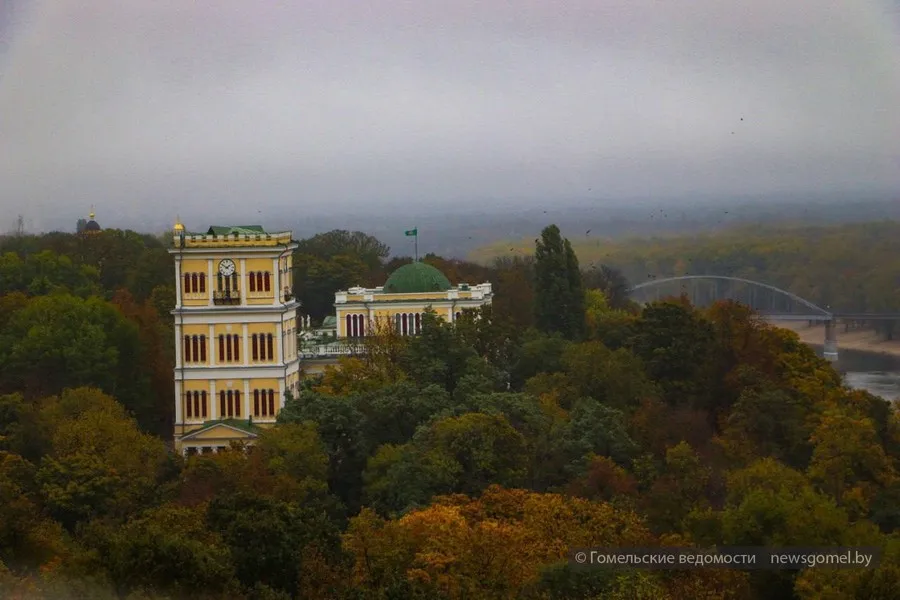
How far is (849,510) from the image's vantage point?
33.3m

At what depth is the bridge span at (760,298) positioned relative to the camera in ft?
131

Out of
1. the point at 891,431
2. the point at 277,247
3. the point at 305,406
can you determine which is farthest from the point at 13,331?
the point at 891,431

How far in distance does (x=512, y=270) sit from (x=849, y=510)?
2897 cm

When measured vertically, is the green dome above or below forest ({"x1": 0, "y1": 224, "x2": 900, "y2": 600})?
above

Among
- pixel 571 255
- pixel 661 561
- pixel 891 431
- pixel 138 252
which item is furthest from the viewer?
pixel 138 252

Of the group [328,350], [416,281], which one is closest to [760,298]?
[328,350]

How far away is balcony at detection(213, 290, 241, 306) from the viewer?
148ft

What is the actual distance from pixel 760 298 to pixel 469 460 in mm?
11628

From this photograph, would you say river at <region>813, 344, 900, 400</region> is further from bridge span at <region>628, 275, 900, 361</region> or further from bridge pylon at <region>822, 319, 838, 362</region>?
bridge span at <region>628, 275, 900, 361</region>

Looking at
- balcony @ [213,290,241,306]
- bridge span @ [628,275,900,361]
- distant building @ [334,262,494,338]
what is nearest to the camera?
bridge span @ [628,275,900,361]

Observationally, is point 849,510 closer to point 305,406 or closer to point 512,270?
point 305,406

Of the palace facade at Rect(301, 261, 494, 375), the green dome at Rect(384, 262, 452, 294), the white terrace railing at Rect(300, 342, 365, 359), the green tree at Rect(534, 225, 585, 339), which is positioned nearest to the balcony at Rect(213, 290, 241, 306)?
the white terrace railing at Rect(300, 342, 365, 359)

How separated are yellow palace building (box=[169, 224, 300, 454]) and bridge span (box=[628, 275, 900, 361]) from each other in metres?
8.46

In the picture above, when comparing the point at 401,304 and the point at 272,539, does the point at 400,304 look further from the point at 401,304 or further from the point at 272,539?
the point at 272,539
